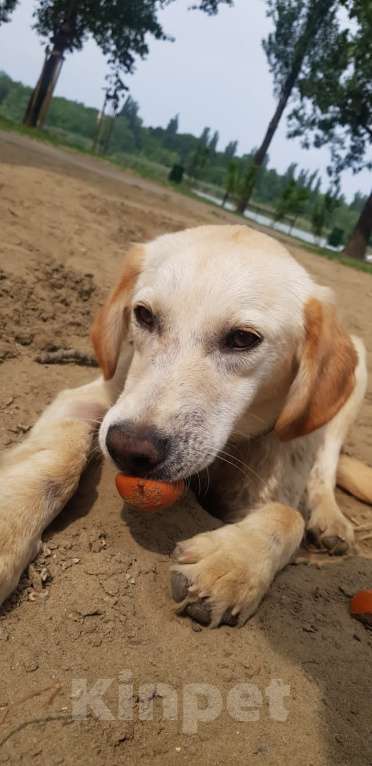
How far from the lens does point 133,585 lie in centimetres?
214

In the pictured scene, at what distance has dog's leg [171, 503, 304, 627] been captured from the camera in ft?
6.69

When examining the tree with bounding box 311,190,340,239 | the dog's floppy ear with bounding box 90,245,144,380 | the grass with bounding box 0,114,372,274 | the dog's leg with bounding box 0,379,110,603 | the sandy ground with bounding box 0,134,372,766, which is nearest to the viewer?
the sandy ground with bounding box 0,134,372,766

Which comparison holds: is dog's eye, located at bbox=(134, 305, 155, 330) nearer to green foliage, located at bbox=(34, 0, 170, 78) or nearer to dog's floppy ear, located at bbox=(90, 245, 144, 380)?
dog's floppy ear, located at bbox=(90, 245, 144, 380)

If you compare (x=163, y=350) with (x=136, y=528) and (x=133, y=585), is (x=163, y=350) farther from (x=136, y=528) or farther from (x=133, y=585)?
(x=133, y=585)

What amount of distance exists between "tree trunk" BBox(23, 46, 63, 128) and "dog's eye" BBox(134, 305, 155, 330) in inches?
1073

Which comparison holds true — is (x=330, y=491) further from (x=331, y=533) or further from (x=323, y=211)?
(x=323, y=211)

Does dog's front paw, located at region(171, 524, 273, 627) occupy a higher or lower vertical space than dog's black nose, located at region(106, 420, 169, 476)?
lower

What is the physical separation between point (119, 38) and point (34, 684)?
32690 mm

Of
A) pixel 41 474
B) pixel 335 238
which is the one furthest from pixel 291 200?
pixel 41 474

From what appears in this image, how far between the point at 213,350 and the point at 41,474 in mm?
847

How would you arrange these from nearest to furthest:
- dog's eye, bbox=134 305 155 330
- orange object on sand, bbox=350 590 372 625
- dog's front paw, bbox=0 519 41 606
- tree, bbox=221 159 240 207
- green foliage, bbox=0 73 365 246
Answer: dog's front paw, bbox=0 519 41 606, orange object on sand, bbox=350 590 372 625, dog's eye, bbox=134 305 155 330, tree, bbox=221 159 240 207, green foliage, bbox=0 73 365 246

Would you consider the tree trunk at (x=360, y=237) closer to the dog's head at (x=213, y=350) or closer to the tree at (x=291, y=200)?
the tree at (x=291, y=200)

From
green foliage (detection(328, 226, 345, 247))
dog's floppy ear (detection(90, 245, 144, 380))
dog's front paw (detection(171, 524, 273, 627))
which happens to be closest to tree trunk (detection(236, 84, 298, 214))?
green foliage (detection(328, 226, 345, 247))

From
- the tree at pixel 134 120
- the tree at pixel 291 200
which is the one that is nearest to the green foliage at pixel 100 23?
the tree at pixel 291 200
